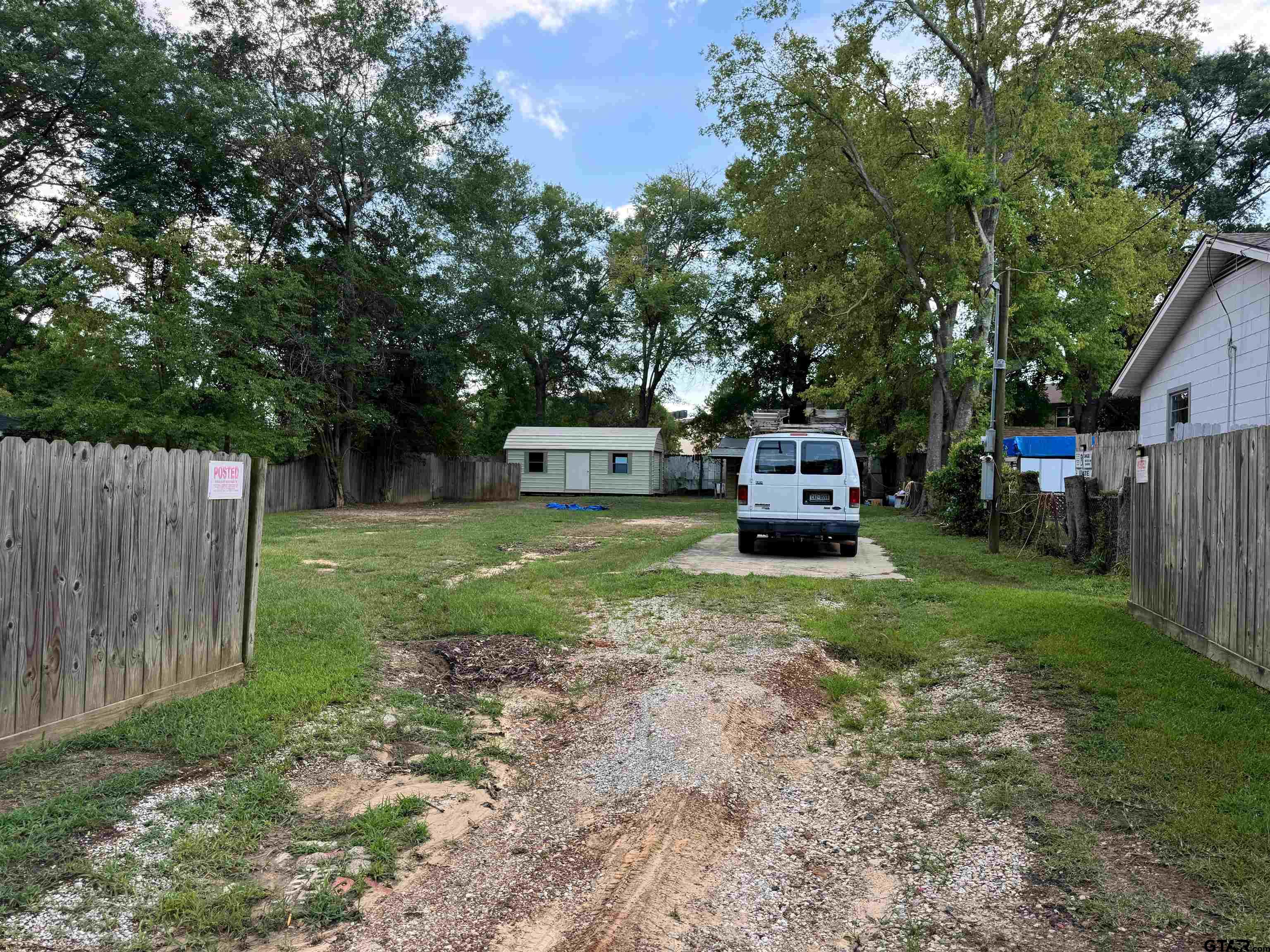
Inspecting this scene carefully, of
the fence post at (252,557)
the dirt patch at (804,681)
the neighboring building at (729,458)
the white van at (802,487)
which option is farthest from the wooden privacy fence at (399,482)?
the dirt patch at (804,681)

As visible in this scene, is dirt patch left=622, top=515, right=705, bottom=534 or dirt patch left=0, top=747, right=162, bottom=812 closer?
dirt patch left=0, top=747, right=162, bottom=812

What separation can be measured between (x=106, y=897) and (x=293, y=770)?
1.16 meters

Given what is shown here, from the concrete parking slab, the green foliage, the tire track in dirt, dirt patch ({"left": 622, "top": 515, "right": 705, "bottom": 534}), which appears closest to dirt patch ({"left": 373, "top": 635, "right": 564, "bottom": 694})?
the tire track in dirt

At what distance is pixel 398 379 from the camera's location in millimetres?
25156

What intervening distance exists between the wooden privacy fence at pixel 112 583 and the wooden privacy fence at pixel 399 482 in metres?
16.6

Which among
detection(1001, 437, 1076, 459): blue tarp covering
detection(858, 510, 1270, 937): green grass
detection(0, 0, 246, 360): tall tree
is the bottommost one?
detection(858, 510, 1270, 937): green grass

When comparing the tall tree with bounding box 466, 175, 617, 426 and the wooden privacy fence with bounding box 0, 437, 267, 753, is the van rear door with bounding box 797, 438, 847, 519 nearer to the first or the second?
the wooden privacy fence with bounding box 0, 437, 267, 753

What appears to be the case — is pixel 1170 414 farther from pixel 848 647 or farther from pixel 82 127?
pixel 82 127

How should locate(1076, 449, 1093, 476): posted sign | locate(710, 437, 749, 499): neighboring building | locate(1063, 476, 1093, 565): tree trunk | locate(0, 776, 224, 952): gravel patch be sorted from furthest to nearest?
1. locate(710, 437, 749, 499): neighboring building
2. locate(1076, 449, 1093, 476): posted sign
3. locate(1063, 476, 1093, 565): tree trunk
4. locate(0, 776, 224, 952): gravel patch

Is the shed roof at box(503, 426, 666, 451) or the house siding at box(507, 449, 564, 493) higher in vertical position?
the shed roof at box(503, 426, 666, 451)

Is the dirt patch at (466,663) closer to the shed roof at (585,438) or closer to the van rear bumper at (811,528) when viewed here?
the van rear bumper at (811,528)

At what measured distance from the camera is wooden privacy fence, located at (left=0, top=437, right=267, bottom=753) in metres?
3.65

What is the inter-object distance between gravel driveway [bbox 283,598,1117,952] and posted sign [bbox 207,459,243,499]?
235 cm

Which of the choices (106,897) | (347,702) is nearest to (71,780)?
(106,897)
